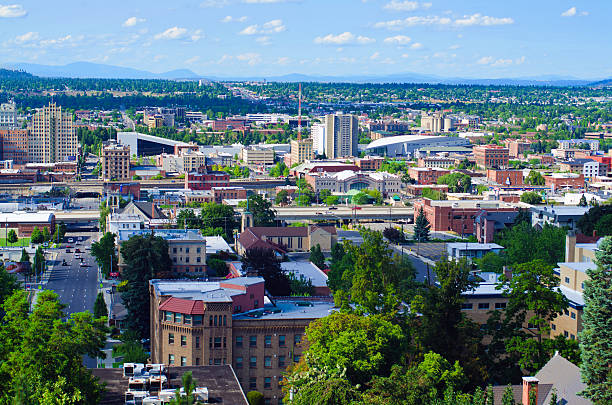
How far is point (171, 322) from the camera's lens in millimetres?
31062

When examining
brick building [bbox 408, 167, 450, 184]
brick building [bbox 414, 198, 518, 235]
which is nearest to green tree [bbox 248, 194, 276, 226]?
brick building [bbox 414, 198, 518, 235]

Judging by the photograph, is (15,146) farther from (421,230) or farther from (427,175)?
(421,230)

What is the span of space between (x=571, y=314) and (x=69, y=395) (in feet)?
61.4

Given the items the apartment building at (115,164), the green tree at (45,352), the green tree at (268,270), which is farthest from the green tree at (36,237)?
the green tree at (45,352)

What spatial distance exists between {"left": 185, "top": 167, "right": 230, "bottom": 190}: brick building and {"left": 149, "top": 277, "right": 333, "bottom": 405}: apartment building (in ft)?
221

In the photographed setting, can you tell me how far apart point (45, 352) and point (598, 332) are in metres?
13.1

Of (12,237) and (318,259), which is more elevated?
(318,259)

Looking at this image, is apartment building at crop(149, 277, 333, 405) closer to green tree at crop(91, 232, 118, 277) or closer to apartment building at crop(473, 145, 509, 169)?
green tree at crop(91, 232, 118, 277)

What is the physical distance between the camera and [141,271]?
44438 mm

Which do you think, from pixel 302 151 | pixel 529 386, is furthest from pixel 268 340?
pixel 302 151

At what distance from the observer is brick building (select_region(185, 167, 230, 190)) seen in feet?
326

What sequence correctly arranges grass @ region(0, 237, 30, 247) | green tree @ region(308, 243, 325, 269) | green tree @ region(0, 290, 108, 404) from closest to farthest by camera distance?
green tree @ region(0, 290, 108, 404), green tree @ region(308, 243, 325, 269), grass @ region(0, 237, 30, 247)

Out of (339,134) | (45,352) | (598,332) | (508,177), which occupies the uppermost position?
(339,134)

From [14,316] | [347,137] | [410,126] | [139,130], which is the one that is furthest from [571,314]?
[410,126]
